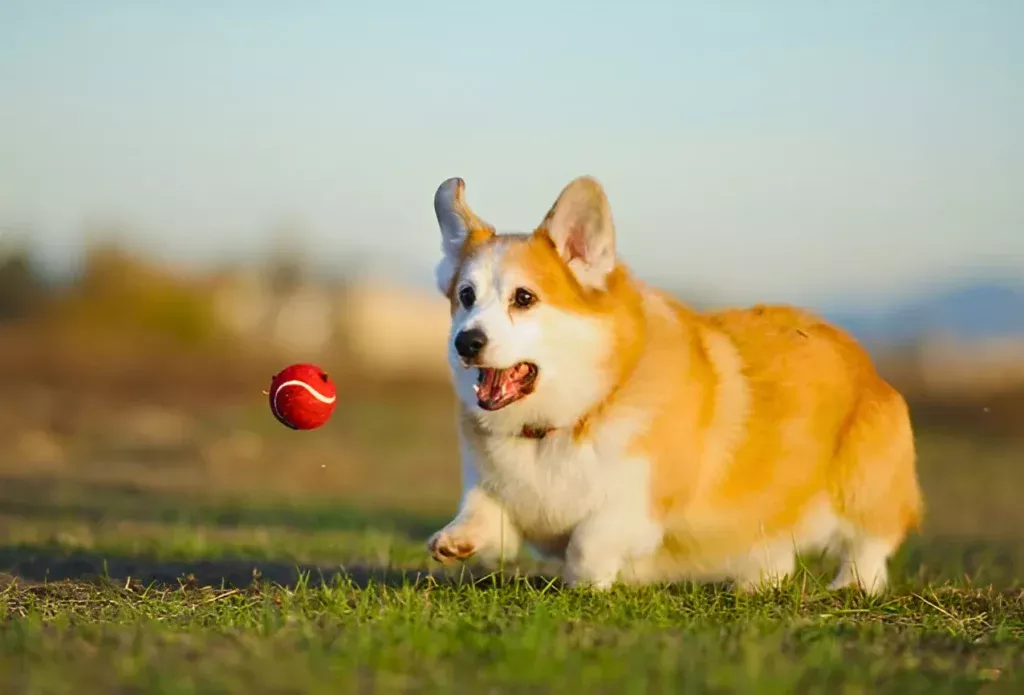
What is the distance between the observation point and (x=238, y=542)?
832 cm

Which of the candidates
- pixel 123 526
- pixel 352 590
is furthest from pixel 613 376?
pixel 123 526

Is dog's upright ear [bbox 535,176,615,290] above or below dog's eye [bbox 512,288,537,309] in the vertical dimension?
above

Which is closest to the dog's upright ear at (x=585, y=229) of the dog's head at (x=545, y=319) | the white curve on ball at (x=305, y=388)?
the dog's head at (x=545, y=319)

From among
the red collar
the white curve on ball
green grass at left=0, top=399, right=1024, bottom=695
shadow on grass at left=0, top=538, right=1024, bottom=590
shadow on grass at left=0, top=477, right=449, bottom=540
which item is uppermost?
the white curve on ball

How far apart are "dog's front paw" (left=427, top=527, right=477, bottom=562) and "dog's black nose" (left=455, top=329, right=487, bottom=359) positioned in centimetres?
75

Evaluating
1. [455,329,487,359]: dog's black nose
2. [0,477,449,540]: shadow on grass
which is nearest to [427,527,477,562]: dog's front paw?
[455,329,487,359]: dog's black nose

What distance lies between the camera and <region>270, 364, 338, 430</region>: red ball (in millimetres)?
6004

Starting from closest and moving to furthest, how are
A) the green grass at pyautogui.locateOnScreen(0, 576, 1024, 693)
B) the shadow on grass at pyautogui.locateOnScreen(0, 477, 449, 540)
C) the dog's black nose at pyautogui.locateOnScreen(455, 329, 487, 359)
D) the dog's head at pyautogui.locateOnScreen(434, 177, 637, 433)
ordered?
the green grass at pyautogui.locateOnScreen(0, 576, 1024, 693)
the dog's black nose at pyautogui.locateOnScreen(455, 329, 487, 359)
the dog's head at pyautogui.locateOnScreen(434, 177, 637, 433)
the shadow on grass at pyautogui.locateOnScreen(0, 477, 449, 540)

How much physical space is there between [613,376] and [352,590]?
141 centimetres

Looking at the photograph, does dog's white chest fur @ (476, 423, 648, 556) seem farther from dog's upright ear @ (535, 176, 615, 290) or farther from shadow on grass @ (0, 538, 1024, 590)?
→ dog's upright ear @ (535, 176, 615, 290)

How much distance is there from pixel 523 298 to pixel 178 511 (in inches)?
278

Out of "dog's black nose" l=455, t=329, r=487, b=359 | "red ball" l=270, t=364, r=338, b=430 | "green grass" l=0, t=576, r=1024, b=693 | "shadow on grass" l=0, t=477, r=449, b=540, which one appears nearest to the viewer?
"green grass" l=0, t=576, r=1024, b=693

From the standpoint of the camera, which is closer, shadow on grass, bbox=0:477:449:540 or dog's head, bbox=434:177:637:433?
dog's head, bbox=434:177:637:433

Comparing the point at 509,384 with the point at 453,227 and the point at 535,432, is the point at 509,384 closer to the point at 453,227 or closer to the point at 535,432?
the point at 535,432
